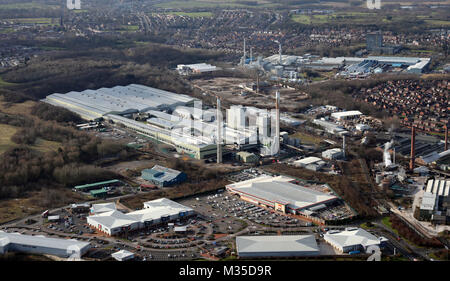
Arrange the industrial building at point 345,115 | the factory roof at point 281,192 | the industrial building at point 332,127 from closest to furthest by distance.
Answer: the factory roof at point 281,192, the industrial building at point 332,127, the industrial building at point 345,115

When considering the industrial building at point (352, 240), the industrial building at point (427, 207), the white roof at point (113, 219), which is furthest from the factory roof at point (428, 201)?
the white roof at point (113, 219)

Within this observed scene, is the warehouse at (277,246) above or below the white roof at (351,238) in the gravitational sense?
above

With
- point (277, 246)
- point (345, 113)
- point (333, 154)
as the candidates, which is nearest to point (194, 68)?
point (345, 113)

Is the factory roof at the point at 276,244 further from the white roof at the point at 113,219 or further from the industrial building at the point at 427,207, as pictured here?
the industrial building at the point at 427,207

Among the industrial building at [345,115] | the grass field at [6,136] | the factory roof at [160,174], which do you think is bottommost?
the factory roof at [160,174]

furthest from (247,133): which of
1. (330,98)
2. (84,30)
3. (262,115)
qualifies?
(84,30)

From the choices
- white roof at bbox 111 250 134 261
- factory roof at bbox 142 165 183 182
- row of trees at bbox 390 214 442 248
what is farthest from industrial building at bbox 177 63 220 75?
white roof at bbox 111 250 134 261
